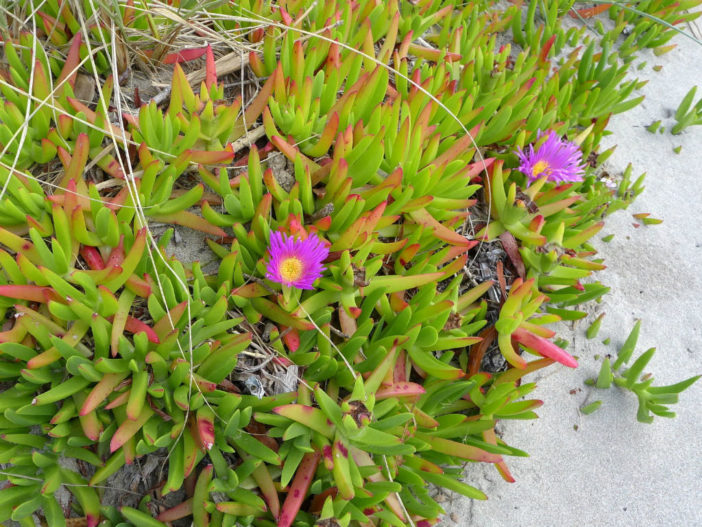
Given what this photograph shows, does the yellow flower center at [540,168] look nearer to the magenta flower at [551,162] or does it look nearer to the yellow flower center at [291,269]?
the magenta flower at [551,162]

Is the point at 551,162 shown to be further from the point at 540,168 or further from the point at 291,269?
the point at 291,269

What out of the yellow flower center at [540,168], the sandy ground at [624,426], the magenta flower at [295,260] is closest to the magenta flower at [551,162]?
the yellow flower center at [540,168]

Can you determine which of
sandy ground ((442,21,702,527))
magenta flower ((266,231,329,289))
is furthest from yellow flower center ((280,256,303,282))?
sandy ground ((442,21,702,527))

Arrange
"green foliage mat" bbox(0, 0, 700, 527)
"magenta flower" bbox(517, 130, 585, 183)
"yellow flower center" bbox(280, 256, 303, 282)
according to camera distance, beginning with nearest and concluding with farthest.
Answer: "green foliage mat" bbox(0, 0, 700, 527)
"yellow flower center" bbox(280, 256, 303, 282)
"magenta flower" bbox(517, 130, 585, 183)

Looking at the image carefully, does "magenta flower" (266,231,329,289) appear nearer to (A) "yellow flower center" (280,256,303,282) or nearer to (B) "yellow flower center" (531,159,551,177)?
(A) "yellow flower center" (280,256,303,282)

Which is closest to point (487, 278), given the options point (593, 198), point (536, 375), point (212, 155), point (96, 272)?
point (536, 375)

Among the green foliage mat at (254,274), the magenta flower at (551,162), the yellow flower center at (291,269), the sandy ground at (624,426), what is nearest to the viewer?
the green foliage mat at (254,274)

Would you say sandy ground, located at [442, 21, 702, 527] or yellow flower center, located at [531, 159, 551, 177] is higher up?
yellow flower center, located at [531, 159, 551, 177]
